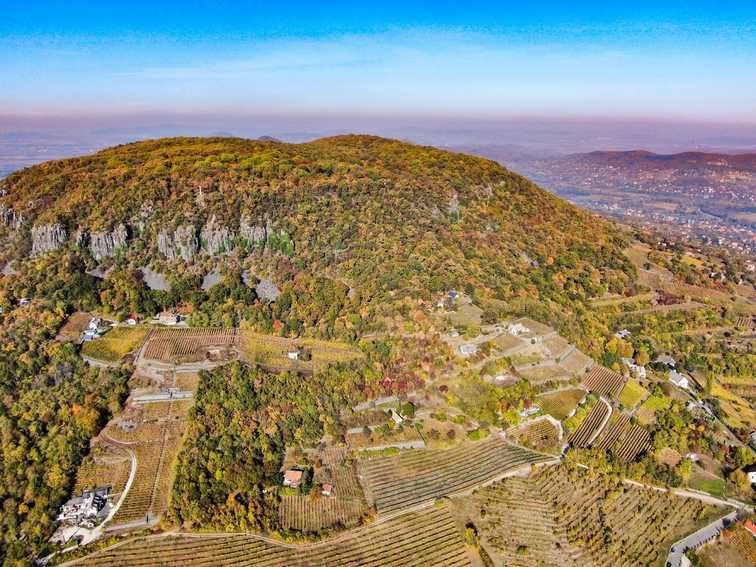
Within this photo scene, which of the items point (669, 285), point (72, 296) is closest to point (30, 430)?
point (72, 296)

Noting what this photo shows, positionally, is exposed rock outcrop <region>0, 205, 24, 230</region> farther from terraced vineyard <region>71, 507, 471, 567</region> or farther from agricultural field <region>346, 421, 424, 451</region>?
agricultural field <region>346, 421, 424, 451</region>

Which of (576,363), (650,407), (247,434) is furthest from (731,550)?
(247,434)

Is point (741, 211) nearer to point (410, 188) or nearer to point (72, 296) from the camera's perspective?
point (410, 188)

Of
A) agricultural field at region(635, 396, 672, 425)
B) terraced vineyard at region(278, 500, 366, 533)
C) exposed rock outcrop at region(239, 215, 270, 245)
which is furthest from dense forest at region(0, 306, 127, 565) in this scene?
agricultural field at region(635, 396, 672, 425)

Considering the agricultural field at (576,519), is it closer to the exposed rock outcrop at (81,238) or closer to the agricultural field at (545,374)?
the agricultural field at (545,374)

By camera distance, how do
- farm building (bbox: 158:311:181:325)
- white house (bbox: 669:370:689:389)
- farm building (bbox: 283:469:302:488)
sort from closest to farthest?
farm building (bbox: 283:469:302:488)
white house (bbox: 669:370:689:389)
farm building (bbox: 158:311:181:325)

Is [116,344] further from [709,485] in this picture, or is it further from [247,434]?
[709,485]
